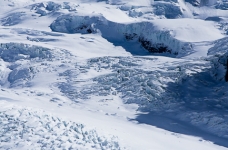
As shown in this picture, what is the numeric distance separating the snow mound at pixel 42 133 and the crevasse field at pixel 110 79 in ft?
0.08

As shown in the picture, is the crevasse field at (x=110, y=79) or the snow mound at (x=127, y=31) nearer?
the crevasse field at (x=110, y=79)

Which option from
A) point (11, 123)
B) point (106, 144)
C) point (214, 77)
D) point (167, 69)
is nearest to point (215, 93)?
point (214, 77)

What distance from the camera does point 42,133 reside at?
7984mm

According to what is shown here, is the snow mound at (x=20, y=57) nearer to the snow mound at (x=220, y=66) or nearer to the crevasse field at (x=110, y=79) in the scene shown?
the crevasse field at (x=110, y=79)

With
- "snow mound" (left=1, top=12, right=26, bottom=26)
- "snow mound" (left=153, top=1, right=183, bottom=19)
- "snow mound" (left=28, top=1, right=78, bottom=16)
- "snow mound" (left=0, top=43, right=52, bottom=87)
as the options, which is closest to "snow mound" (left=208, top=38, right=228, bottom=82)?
"snow mound" (left=0, top=43, right=52, bottom=87)

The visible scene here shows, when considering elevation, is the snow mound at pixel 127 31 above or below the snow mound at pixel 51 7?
below

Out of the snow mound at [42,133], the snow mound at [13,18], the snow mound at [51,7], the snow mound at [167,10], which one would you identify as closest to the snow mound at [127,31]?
the snow mound at [51,7]

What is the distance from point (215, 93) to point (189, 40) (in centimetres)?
821

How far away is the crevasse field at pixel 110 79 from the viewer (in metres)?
8.50

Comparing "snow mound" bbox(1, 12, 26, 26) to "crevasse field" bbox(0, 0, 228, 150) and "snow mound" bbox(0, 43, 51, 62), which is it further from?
"snow mound" bbox(0, 43, 51, 62)

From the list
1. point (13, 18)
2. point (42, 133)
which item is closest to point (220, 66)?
point (42, 133)

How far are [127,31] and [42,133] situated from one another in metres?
17.4

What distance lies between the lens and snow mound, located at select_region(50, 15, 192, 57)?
21763 millimetres

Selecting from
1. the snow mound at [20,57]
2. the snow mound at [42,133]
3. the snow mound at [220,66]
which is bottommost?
the snow mound at [20,57]
